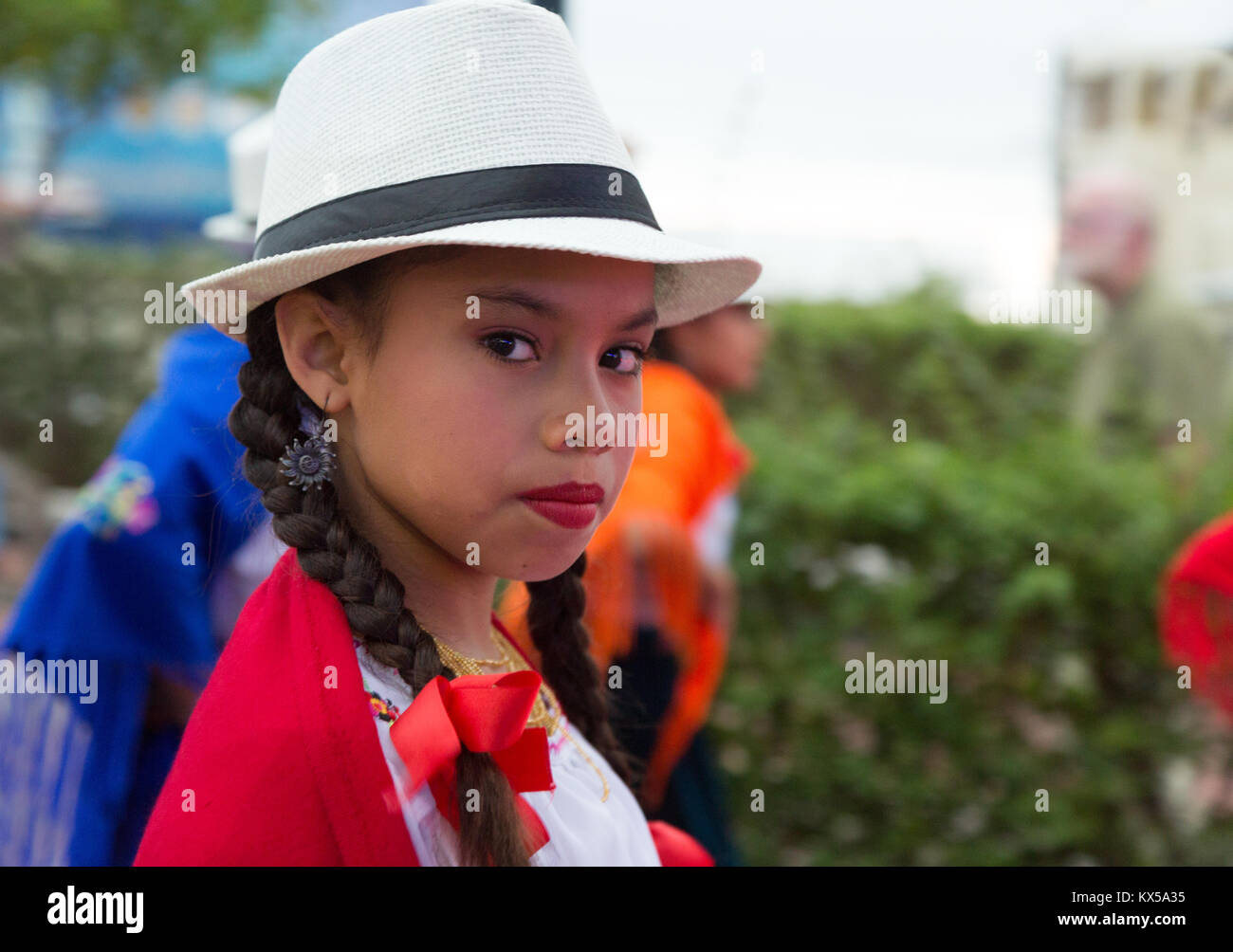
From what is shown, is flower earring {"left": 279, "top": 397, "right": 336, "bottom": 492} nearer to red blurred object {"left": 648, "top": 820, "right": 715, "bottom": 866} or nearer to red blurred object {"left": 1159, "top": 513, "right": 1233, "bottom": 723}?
red blurred object {"left": 648, "top": 820, "right": 715, "bottom": 866}

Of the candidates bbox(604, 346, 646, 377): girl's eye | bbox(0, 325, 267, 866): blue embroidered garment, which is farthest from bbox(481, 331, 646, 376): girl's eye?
bbox(0, 325, 267, 866): blue embroidered garment

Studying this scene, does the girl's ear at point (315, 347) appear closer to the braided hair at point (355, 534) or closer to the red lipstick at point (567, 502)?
the braided hair at point (355, 534)

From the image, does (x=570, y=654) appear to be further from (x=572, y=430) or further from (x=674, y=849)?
(x=572, y=430)

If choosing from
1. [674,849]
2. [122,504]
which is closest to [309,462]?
[674,849]

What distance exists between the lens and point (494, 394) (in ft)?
3.76

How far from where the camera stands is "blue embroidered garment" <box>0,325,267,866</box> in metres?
2.27

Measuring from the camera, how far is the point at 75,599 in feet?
7.65

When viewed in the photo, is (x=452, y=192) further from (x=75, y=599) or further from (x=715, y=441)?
(x=715, y=441)

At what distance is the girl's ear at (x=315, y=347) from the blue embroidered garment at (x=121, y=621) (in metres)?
1.04

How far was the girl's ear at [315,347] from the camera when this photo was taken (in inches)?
48.9

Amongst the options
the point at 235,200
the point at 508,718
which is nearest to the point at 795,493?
the point at 235,200

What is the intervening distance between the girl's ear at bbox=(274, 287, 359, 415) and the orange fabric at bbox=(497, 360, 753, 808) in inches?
55.7

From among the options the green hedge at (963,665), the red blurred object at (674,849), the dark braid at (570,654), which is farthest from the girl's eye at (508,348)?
the green hedge at (963,665)

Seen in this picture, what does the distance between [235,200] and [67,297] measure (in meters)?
4.91
